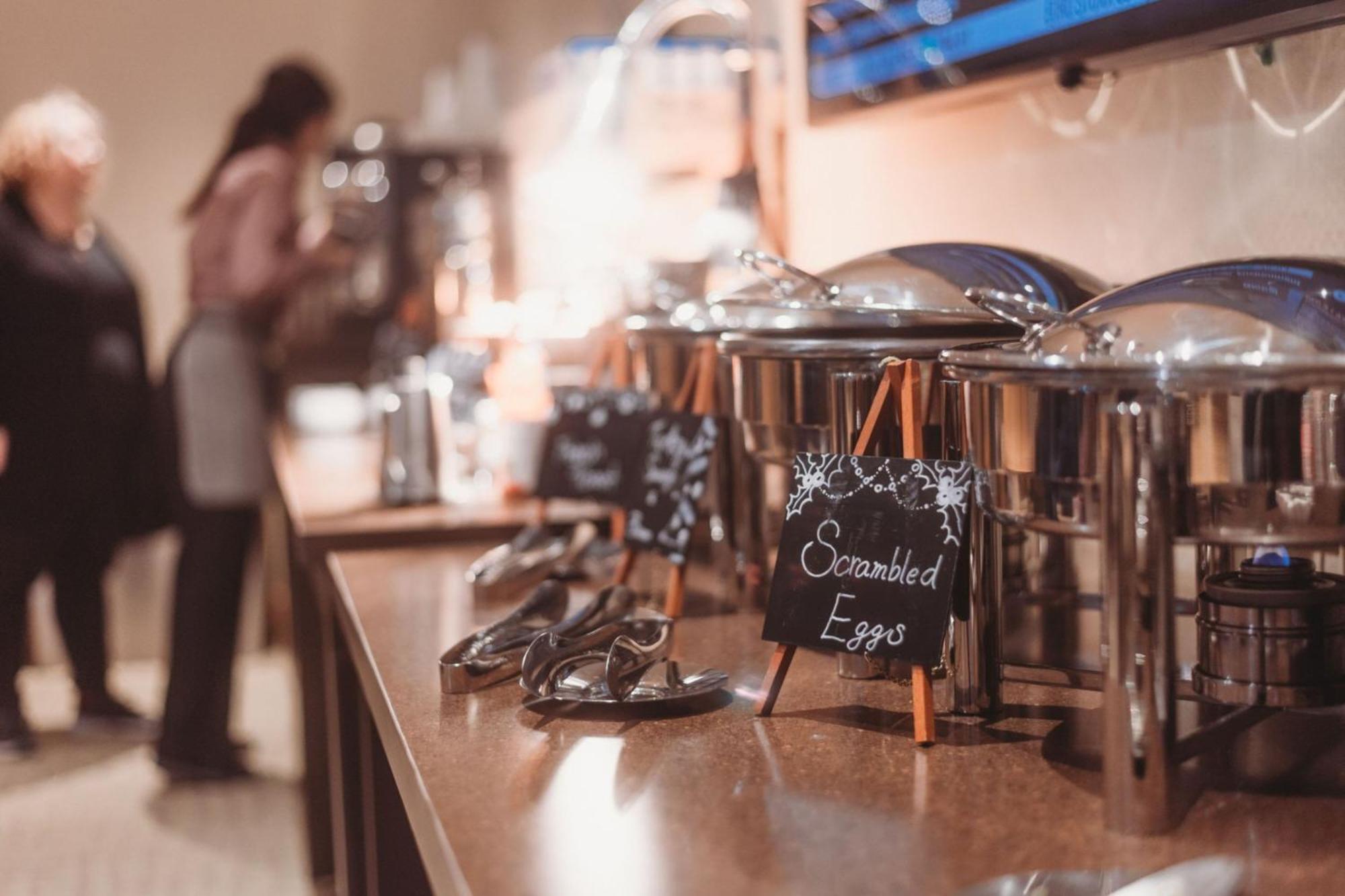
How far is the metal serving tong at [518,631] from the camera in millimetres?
1229

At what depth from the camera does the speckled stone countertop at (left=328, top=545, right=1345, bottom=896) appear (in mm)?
809

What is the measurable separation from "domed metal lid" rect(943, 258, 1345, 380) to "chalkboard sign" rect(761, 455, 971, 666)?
0.13 metres

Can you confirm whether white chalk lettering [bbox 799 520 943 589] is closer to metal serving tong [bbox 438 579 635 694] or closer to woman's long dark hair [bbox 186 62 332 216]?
metal serving tong [bbox 438 579 635 694]

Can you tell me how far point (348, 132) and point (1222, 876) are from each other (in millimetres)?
6885

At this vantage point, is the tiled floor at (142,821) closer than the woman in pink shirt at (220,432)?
Yes

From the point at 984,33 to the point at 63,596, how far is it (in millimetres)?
3647

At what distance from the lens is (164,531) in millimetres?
4793

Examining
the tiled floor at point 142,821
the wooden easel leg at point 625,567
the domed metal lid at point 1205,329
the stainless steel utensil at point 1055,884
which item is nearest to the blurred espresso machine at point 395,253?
the tiled floor at point 142,821

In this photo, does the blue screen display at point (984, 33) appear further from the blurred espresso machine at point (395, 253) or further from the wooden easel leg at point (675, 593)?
the blurred espresso machine at point (395, 253)

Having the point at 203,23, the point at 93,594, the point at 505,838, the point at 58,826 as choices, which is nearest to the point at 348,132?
the point at 203,23

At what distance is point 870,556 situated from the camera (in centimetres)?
106

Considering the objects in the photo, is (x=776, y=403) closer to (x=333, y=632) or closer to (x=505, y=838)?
(x=505, y=838)

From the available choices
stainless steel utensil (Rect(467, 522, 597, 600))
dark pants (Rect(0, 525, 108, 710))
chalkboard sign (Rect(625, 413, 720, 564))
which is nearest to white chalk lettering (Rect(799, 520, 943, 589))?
chalkboard sign (Rect(625, 413, 720, 564))

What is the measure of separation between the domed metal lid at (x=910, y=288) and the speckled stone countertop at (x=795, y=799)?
1.02 ft
